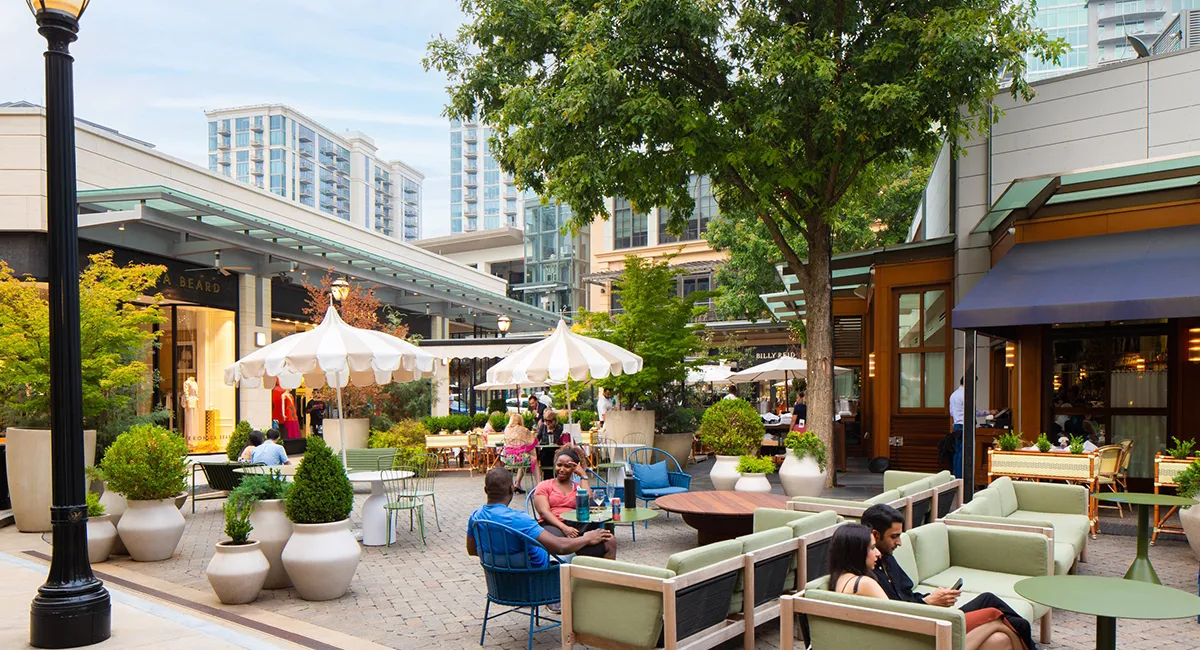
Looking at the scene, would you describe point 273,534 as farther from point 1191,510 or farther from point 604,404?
point 604,404

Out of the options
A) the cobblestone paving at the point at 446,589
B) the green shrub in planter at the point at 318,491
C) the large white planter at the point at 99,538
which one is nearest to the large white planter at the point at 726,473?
the cobblestone paving at the point at 446,589

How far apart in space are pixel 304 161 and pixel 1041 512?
152m

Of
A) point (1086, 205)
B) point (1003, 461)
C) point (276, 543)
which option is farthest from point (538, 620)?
point (1086, 205)

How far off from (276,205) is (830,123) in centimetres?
1643

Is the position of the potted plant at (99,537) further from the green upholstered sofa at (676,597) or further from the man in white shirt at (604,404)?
the man in white shirt at (604,404)

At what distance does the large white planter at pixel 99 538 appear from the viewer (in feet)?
29.4

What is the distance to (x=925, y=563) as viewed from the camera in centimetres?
620

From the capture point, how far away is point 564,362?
12.8 metres

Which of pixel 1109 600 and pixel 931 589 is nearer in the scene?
pixel 1109 600

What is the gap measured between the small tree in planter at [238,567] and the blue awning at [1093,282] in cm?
906

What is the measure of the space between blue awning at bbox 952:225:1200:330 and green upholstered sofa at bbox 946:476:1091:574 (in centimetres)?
296

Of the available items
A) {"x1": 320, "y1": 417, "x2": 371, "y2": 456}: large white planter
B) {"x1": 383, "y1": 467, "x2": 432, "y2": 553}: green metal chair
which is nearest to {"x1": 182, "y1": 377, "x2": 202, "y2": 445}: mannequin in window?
{"x1": 320, "y1": 417, "x2": 371, "y2": 456}: large white planter

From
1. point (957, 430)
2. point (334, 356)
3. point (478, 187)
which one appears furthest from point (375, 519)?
point (478, 187)

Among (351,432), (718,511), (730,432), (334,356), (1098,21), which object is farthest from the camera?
(1098,21)
